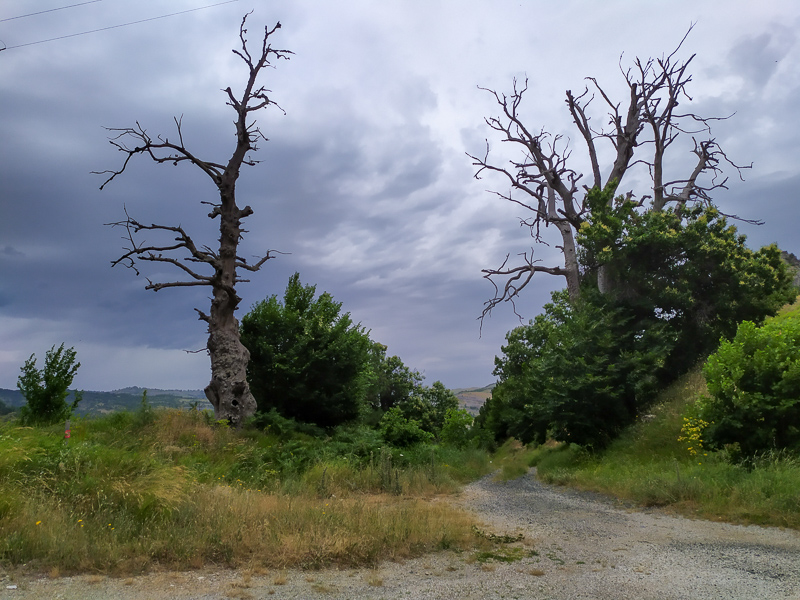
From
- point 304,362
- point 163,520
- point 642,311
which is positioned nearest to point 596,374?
point 642,311

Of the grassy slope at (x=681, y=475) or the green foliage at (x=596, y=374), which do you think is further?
the green foliage at (x=596, y=374)

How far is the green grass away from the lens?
803cm

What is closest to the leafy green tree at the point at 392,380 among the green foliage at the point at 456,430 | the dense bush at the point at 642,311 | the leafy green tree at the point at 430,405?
the leafy green tree at the point at 430,405

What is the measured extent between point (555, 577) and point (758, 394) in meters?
6.83

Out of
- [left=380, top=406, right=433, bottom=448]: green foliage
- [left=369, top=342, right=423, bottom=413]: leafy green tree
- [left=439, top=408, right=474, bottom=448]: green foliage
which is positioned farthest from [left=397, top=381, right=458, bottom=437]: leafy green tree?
[left=380, top=406, right=433, bottom=448]: green foliage

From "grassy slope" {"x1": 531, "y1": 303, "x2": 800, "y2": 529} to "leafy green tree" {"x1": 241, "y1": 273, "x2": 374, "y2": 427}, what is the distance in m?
9.16

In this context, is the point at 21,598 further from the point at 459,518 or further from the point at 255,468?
the point at 255,468

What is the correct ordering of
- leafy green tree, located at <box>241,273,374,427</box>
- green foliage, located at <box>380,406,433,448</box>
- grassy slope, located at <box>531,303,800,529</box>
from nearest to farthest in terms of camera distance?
grassy slope, located at <box>531,303,800,529</box>
green foliage, located at <box>380,406,433,448</box>
leafy green tree, located at <box>241,273,374,427</box>

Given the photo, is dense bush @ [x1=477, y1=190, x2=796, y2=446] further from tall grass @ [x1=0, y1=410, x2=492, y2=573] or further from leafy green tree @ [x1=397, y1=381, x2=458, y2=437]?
leafy green tree @ [x1=397, y1=381, x2=458, y2=437]

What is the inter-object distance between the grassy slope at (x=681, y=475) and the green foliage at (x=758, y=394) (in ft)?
1.72

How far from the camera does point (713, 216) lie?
63.8 ft

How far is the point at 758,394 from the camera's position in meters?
9.70

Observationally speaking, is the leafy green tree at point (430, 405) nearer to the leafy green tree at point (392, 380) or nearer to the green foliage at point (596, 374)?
the leafy green tree at point (392, 380)

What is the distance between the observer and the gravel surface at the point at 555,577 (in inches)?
187
